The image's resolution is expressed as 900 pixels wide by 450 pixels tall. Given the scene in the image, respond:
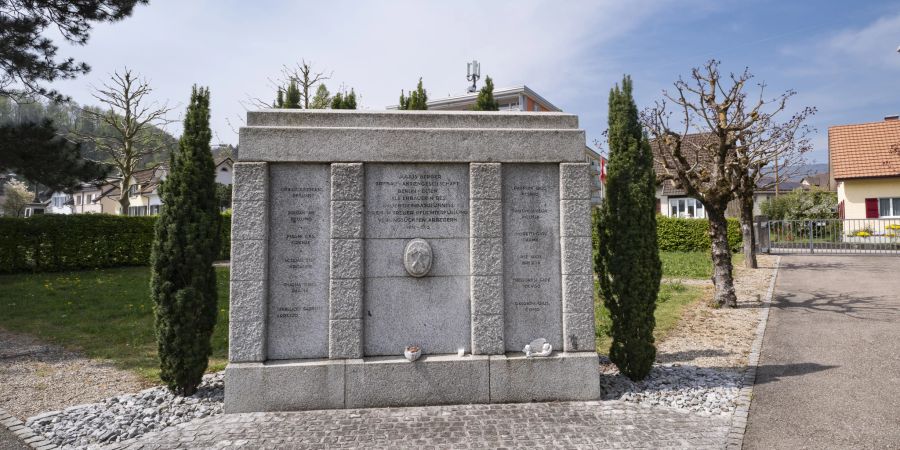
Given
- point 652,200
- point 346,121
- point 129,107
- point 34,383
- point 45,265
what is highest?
point 129,107

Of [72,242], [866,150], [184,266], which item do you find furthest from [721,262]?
[866,150]

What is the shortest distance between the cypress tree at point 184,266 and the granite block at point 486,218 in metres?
3.24

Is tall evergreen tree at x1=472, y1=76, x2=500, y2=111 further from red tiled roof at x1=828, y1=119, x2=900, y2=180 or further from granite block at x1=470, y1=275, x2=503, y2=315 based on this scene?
red tiled roof at x1=828, y1=119, x2=900, y2=180

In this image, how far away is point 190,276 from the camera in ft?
20.4

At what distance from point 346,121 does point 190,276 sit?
2.70 metres

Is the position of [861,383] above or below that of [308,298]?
below

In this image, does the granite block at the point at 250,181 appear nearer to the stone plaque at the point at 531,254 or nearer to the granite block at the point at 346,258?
the granite block at the point at 346,258

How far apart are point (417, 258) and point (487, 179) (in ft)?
4.28

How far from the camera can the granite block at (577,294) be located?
6.34 meters

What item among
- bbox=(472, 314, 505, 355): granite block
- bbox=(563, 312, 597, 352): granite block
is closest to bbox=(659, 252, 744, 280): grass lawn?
bbox=(563, 312, 597, 352): granite block

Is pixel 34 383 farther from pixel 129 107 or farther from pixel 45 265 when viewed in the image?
pixel 129 107

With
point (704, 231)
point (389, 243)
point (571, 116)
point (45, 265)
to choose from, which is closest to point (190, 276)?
point (389, 243)

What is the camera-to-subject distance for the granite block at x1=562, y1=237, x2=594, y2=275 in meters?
6.34

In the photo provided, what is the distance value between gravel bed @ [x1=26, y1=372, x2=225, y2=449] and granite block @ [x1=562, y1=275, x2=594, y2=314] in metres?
4.40
